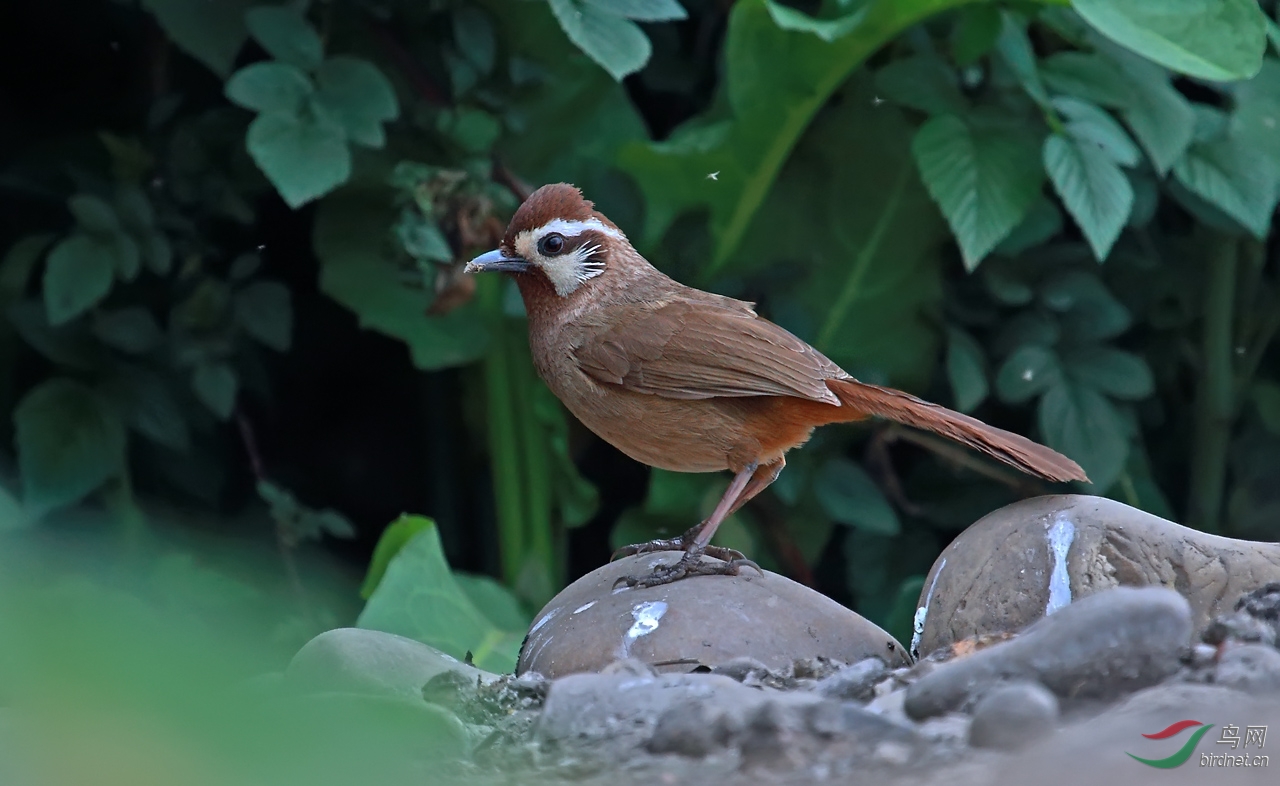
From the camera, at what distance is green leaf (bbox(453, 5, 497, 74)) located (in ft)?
14.5

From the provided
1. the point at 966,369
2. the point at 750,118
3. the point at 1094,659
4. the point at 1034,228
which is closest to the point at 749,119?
the point at 750,118

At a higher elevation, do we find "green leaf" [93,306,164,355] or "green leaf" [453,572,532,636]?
"green leaf" [93,306,164,355]

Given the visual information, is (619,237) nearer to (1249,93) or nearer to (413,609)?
(413,609)

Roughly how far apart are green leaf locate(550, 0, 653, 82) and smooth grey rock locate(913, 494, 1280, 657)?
1739 mm

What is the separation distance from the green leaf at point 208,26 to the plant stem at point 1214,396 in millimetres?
3685

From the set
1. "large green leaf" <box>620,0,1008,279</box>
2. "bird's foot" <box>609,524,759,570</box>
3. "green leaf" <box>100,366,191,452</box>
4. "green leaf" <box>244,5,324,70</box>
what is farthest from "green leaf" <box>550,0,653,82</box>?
"green leaf" <box>100,366,191,452</box>

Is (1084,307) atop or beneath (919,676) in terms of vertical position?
beneath

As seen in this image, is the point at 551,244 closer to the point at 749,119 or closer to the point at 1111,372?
the point at 749,119

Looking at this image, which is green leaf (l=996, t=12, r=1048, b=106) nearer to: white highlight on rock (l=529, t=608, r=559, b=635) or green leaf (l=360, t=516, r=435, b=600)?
white highlight on rock (l=529, t=608, r=559, b=635)

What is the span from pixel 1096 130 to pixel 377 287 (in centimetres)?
262

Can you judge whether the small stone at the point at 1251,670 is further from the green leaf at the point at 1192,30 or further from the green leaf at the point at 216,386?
the green leaf at the point at 216,386

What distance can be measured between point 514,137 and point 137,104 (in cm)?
157

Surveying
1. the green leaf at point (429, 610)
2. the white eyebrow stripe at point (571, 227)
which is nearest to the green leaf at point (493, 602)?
the green leaf at point (429, 610)

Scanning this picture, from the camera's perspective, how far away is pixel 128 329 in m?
4.53
